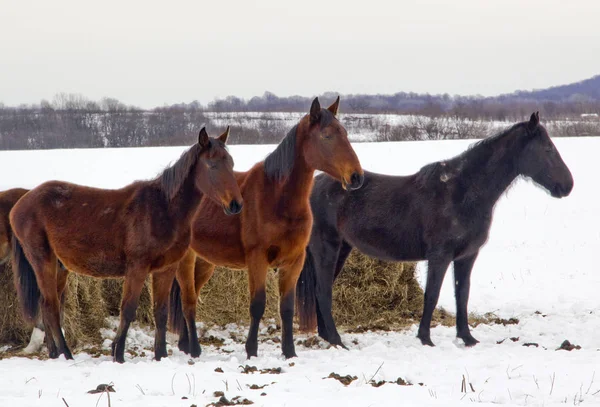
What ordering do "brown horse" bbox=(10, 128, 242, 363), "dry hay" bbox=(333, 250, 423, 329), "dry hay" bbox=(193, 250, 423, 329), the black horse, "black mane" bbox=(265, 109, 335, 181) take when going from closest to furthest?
1. "brown horse" bbox=(10, 128, 242, 363)
2. "black mane" bbox=(265, 109, 335, 181)
3. the black horse
4. "dry hay" bbox=(193, 250, 423, 329)
5. "dry hay" bbox=(333, 250, 423, 329)

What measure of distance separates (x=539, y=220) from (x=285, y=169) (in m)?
17.0

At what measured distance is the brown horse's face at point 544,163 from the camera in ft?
23.6

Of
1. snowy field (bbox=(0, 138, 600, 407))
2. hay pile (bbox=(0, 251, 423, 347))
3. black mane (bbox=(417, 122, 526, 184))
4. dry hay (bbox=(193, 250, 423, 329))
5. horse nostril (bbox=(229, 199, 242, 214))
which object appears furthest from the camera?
dry hay (bbox=(193, 250, 423, 329))

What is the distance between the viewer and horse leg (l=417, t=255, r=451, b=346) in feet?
23.4

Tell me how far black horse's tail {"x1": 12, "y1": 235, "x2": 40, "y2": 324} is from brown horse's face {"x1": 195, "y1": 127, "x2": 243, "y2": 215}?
2184 mm

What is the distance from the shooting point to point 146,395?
4465 mm

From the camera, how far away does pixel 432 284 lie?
7184 mm

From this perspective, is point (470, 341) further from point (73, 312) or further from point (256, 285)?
point (73, 312)

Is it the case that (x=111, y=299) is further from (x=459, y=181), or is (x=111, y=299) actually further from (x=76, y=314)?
(x=459, y=181)

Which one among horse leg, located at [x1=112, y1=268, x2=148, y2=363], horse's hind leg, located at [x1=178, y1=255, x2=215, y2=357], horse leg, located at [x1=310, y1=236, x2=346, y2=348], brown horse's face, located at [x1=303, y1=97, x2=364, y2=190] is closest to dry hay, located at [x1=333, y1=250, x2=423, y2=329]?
horse leg, located at [x1=310, y1=236, x2=346, y2=348]

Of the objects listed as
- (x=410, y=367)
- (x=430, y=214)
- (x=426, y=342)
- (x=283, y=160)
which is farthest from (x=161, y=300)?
(x=430, y=214)

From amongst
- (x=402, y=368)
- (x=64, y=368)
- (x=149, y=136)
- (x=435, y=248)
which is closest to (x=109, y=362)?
(x=64, y=368)

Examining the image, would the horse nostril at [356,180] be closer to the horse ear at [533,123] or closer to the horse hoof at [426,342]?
the horse hoof at [426,342]

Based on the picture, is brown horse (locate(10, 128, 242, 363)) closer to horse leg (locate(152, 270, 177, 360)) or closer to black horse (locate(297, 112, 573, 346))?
horse leg (locate(152, 270, 177, 360))
